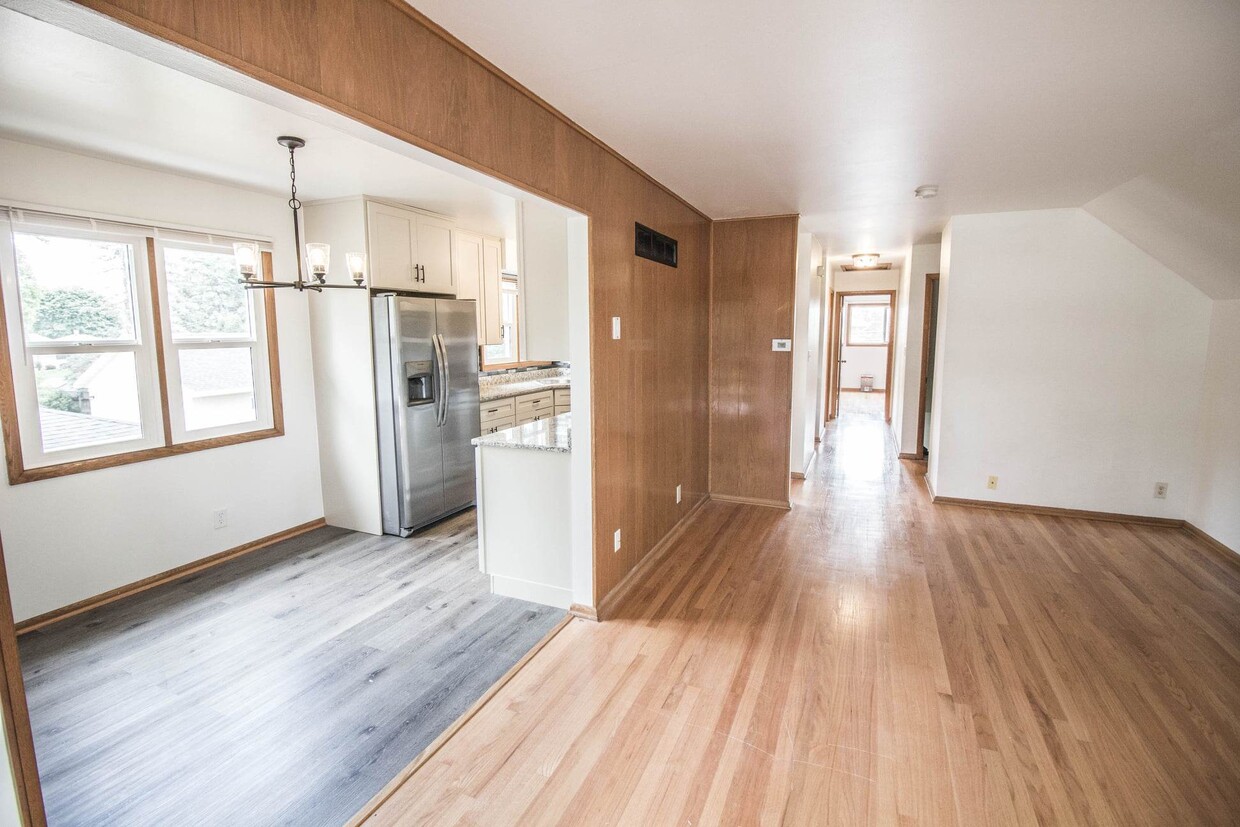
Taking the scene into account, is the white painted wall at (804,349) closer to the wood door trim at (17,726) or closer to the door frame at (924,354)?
the door frame at (924,354)

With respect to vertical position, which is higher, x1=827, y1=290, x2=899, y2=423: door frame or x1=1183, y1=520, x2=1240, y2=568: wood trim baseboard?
x1=827, y1=290, x2=899, y2=423: door frame

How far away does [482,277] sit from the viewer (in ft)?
16.7

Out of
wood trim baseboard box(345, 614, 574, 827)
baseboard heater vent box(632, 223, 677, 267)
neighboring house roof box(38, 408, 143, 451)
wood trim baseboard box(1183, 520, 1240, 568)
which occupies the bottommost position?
wood trim baseboard box(345, 614, 574, 827)

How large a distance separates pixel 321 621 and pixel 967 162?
411cm

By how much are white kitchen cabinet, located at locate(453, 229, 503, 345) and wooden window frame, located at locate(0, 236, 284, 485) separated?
1.42 metres

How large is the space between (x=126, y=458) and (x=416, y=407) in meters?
1.63

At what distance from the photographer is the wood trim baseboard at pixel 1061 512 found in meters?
4.09

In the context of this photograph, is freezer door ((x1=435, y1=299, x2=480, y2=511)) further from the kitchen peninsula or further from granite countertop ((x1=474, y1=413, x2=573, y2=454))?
the kitchen peninsula

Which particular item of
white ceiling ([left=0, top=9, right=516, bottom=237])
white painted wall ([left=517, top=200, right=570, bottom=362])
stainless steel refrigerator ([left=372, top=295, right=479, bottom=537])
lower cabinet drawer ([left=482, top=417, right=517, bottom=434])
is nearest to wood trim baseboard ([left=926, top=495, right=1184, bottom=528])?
white painted wall ([left=517, top=200, right=570, bottom=362])

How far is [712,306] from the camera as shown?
4.68 m

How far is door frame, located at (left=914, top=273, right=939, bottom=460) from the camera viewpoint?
583 cm

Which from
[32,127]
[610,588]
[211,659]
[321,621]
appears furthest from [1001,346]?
[32,127]

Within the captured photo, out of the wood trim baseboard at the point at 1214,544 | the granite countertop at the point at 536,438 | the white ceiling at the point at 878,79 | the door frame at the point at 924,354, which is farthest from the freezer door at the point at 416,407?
the wood trim baseboard at the point at 1214,544

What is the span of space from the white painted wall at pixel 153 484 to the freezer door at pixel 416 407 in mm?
815
